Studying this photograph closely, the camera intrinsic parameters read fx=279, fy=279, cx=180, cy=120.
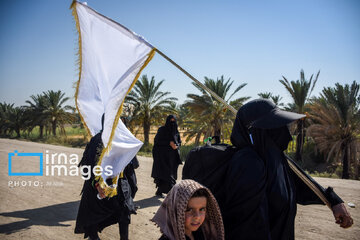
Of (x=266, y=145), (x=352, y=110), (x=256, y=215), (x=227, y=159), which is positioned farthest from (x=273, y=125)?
(x=352, y=110)

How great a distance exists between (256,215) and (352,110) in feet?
44.6

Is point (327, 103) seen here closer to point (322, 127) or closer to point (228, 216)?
point (322, 127)

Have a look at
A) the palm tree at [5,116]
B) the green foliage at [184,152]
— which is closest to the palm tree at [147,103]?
the green foliage at [184,152]

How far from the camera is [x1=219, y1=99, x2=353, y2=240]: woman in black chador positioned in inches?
75.0

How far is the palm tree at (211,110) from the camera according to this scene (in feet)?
53.2

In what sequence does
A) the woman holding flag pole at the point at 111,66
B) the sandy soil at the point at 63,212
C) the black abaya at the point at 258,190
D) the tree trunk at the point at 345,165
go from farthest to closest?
the tree trunk at the point at 345,165, the sandy soil at the point at 63,212, the woman holding flag pole at the point at 111,66, the black abaya at the point at 258,190

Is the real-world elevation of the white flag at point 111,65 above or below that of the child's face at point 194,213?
above

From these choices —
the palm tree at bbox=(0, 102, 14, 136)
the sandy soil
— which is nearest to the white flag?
the sandy soil

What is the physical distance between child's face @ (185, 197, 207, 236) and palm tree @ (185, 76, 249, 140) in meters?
14.3

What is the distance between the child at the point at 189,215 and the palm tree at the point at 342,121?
12.1 meters

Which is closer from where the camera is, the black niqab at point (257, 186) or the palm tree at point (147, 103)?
the black niqab at point (257, 186)

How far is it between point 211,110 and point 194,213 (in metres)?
14.6

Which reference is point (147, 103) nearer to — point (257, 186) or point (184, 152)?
point (184, 152)

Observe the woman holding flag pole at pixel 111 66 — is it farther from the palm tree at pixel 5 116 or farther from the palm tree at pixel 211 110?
the palm tree at pixel 5 116
